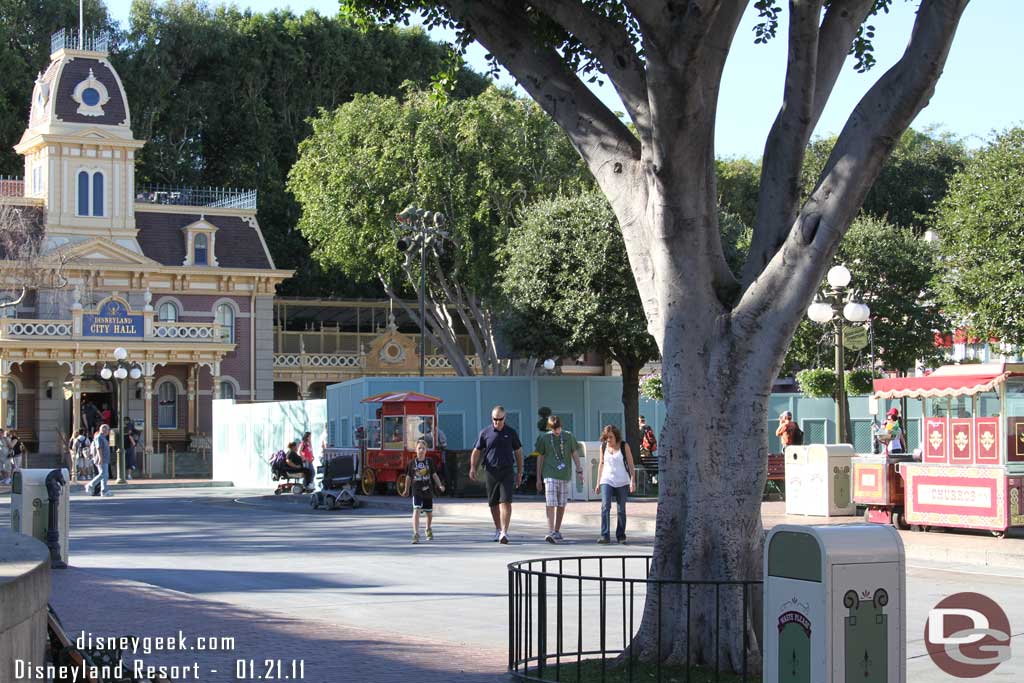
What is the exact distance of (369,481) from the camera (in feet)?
100.0

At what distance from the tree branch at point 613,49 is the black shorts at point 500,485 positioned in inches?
380

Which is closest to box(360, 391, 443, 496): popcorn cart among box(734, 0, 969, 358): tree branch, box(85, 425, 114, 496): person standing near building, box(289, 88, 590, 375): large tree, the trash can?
the trash can

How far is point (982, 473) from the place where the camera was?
1889 centimetres

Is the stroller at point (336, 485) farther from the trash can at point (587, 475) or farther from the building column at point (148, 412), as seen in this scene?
the building column at point (148, 412)

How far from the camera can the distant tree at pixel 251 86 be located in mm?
61344

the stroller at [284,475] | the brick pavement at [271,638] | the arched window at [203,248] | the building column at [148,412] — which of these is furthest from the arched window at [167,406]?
the brick pavement at [271,638]

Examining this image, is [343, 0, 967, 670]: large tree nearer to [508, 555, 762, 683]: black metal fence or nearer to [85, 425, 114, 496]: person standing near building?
[508, 555, 762, 683]: black metal fence

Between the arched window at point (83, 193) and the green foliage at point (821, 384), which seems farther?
the arched window at point (83, 193)

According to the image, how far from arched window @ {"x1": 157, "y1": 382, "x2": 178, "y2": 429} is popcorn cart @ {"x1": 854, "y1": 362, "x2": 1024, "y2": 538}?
36.7m

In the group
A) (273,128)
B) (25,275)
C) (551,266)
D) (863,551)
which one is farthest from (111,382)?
(863,551)

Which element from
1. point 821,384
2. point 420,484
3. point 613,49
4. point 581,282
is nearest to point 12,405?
point 581,282

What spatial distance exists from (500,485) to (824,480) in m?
6.21

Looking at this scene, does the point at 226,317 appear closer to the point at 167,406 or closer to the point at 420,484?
the point at 167,406

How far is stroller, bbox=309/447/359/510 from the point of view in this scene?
27.3 meters
